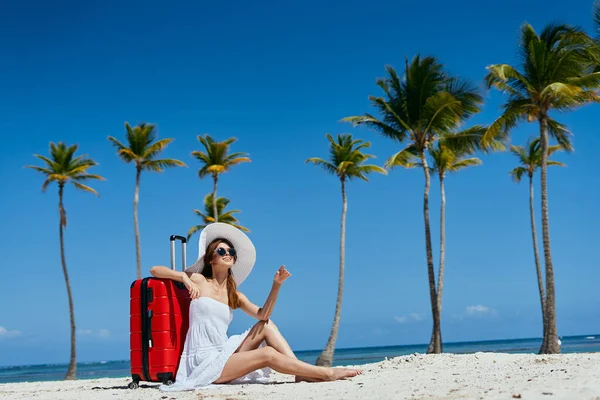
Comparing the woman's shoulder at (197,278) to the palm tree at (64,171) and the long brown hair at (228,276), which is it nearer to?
the long brown hair at (228,276)

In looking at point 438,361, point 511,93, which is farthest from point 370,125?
point 438,361

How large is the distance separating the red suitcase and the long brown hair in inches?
14.4

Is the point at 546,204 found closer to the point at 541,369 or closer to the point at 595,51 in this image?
the point at 595,51

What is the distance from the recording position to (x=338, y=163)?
30.4 metres

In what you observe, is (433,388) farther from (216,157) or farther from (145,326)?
(216,157)

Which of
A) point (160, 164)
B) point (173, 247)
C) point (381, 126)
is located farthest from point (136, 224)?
point (173, 247)

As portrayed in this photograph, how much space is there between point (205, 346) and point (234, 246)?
45.4 inches

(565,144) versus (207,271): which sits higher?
(565,144)

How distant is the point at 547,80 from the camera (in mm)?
20094

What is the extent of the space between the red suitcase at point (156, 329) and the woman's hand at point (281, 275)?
1.16m

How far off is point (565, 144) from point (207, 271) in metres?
18.4

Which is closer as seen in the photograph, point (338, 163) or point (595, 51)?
point (595, 51)

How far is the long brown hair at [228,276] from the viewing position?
722cm

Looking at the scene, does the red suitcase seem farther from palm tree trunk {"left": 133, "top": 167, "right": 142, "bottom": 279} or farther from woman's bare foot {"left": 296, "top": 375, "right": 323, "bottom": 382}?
palm tree trunk {"left": 133, "top": 167, "right": 142, "bottom": 279}
